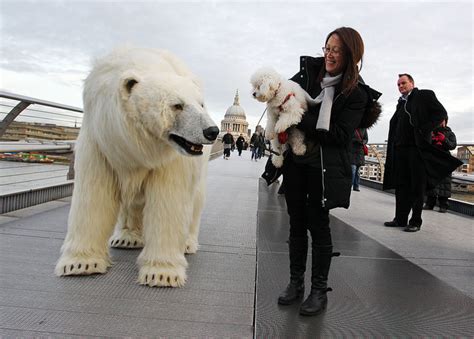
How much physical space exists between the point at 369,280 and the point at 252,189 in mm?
5787

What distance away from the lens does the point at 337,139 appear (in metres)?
2.60

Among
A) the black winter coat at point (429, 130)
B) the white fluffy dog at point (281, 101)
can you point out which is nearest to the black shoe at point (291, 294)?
the white fluffy dog at point (281, 101)

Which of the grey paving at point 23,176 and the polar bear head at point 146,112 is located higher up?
the polar bear head at point 146,112

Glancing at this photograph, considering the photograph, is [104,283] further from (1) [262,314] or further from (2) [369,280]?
(2) [369,280]

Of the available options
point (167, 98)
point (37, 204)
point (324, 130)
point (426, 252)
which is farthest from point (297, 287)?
point (37, 204)

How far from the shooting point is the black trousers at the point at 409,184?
5734mm

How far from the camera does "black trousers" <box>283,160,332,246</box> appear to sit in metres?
2.69

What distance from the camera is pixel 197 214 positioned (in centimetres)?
381

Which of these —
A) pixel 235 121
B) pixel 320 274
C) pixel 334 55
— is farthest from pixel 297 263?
pixel 235 121

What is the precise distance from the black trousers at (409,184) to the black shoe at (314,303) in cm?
359

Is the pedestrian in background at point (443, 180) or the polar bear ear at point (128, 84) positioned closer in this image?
the polar bear ear at point (128, 84)

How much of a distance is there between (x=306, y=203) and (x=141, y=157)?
3.76 feet

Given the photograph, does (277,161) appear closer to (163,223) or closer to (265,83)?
(265,83)

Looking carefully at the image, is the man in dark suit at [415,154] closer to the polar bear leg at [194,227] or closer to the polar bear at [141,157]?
the polar bear leg at [194,227]
